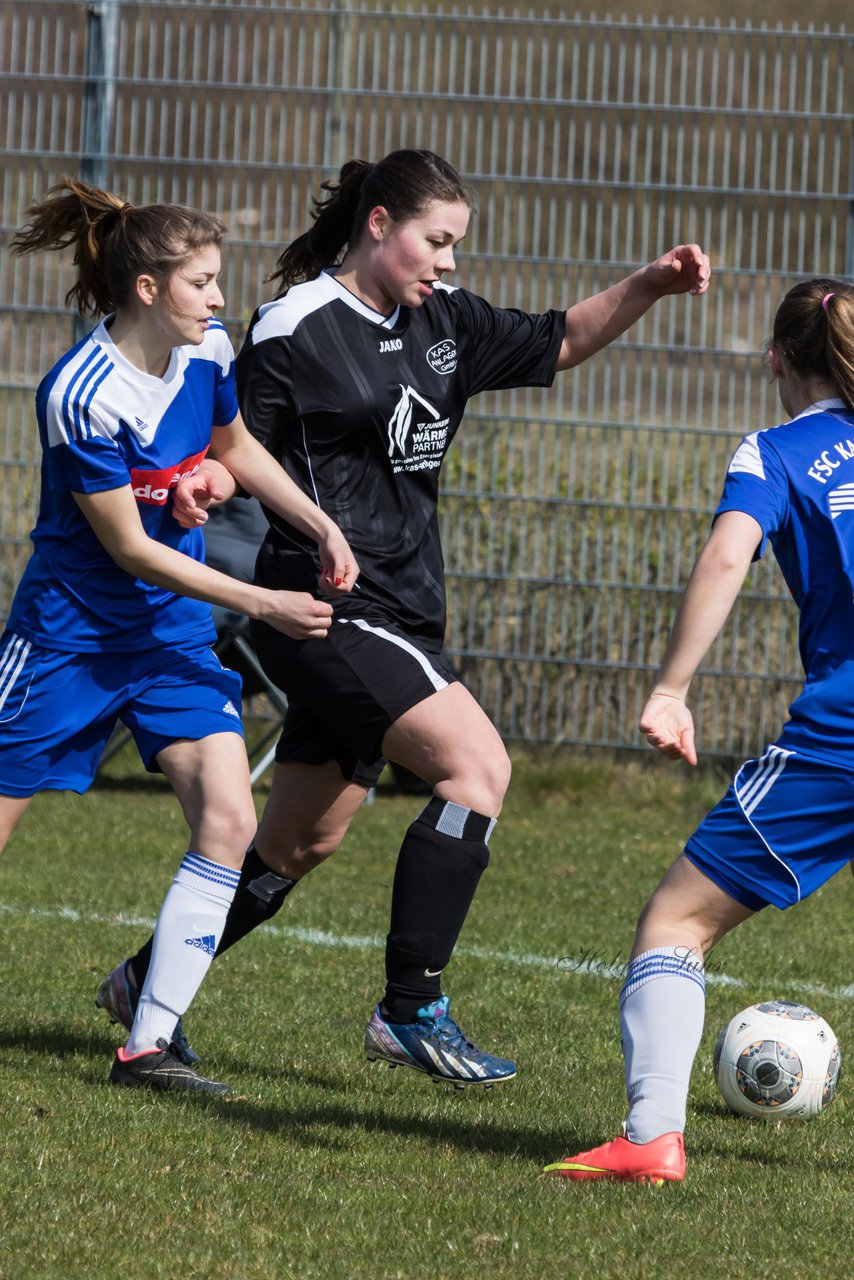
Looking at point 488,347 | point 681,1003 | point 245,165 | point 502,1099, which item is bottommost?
point 502,1099

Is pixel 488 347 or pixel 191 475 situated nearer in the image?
pixel 191 475

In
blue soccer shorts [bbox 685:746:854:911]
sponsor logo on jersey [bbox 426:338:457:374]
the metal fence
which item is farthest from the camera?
the metal fence

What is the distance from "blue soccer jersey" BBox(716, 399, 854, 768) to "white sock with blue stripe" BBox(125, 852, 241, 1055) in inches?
59.7

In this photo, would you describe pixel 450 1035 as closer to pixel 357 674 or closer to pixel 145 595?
pixel 357 674

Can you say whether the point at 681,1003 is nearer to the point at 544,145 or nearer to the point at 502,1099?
the point at 502,1099

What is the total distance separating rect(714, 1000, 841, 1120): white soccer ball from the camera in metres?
4.15

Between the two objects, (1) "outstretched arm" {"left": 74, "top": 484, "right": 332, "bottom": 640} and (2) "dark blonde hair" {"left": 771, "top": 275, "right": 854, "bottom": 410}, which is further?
(1) "outstretched arm" {"left": 74, "top": 484, "right": 332, "bottom": 640}

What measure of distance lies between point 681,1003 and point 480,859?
0.80 metres

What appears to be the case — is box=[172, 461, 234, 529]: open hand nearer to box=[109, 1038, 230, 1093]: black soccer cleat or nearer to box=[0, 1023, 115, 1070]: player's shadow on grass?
box=[109, 1038, 230, 1093]: black soccer cleat

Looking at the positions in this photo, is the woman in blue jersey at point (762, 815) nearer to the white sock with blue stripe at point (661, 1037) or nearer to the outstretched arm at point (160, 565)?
the white sock with blue stripe at point (661, 1037)

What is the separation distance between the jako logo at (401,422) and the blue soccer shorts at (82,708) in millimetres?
728

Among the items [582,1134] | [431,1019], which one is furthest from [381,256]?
[582,1134]

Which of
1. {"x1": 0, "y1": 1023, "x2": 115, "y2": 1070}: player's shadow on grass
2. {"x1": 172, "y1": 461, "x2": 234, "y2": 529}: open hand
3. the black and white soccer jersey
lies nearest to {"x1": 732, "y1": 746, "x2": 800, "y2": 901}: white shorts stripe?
the black and white soccer jersey

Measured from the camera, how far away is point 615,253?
28.8 ft
